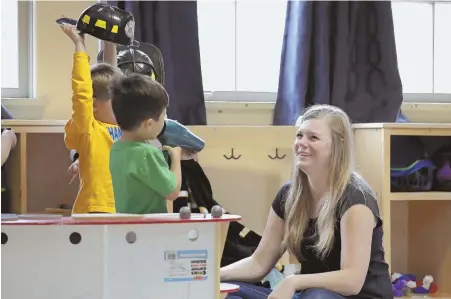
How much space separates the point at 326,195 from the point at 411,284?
1384 millimetres

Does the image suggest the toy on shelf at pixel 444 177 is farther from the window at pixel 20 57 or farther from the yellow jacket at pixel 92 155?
the window at pixel 20 57

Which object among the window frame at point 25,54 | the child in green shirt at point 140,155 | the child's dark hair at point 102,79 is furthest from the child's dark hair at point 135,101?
the window frame at point 25,54

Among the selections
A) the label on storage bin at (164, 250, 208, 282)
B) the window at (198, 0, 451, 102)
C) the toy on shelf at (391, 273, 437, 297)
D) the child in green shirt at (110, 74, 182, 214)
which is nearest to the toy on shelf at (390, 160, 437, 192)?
the toy on shelf at (391, 273, 437, 297)

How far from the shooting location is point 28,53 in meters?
3.30

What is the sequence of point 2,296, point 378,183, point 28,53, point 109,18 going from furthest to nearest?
point 28,53, point 378,183, point 109,18, point 2,296

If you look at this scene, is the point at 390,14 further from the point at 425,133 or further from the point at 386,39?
the point at 425,133

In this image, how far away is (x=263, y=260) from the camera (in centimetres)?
221

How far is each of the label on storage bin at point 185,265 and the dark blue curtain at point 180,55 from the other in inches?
67.5

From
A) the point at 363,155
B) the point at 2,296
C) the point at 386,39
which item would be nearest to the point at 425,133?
the point at 363,155

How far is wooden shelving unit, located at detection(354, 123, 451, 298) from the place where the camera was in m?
3.05

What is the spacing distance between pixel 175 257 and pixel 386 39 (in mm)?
2164

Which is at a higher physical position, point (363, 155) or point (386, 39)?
point (386, 39)

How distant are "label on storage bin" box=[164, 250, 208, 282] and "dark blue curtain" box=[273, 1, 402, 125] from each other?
1854 millimetres

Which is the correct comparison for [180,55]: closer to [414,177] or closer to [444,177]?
[414,177]
